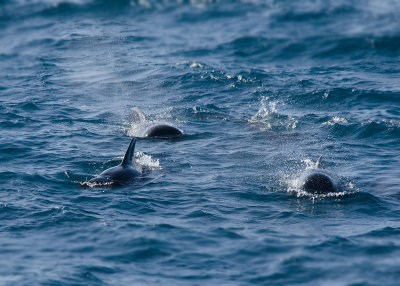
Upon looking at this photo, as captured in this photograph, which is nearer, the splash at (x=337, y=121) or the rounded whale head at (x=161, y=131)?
the rounded whale head at (x=161, y=131)

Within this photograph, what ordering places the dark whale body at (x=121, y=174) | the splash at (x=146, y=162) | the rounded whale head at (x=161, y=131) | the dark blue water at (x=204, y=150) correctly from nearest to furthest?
the dark blue water at (x=204, y=150)
the dark whale body at (x=121, y=174)
the splash at (x=146, y=162)
the rounded whale head at (x=161, y=131)

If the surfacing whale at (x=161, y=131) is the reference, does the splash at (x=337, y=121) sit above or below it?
above

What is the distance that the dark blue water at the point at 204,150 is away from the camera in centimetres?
1427

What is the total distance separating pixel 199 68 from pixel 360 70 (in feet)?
25.4

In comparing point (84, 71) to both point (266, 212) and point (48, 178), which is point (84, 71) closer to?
point (48, 178)

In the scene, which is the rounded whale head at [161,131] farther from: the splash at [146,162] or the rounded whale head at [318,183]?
the rounded whale head at [318,183]

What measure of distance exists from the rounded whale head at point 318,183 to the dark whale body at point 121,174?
4646mm

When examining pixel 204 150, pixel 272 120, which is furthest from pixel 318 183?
pixel 272 120

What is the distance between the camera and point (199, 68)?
33.4 meters

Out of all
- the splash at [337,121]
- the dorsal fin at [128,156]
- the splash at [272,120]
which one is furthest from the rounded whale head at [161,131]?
the splash at [337,121]

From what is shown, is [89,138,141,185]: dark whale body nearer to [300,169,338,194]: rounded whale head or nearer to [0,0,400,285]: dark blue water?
[0,0,400,285]: dark blue water

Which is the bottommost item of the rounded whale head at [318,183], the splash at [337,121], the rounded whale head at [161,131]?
the rounded whale head at [318,183]

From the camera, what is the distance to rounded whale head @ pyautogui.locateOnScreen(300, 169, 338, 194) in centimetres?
1789

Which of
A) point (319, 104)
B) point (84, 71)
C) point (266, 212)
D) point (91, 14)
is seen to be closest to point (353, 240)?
point (266, 212)
